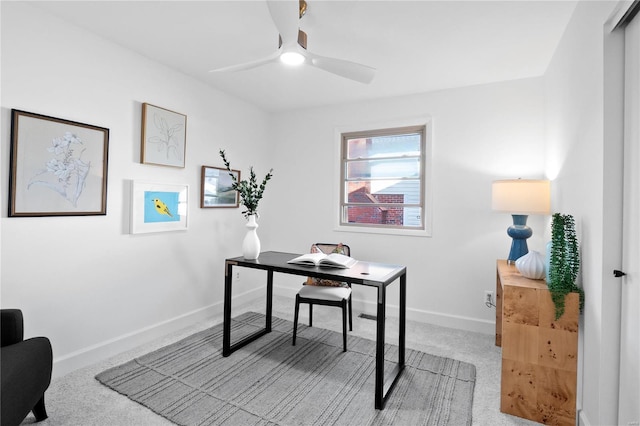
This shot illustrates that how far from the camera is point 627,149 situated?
1.50 meters

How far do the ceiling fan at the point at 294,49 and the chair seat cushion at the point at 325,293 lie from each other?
5.60 ft

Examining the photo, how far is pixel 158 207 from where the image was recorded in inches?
116

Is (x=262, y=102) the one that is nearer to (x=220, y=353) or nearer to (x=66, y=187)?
(x=66, y=187)

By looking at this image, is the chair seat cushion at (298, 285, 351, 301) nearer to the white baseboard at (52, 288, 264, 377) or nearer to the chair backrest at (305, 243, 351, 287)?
the chair backrest at (305, 243, 351, 287)

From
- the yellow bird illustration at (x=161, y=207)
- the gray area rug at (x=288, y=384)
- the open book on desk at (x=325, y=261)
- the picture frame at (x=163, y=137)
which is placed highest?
the picture frame at (x=163, y=137)

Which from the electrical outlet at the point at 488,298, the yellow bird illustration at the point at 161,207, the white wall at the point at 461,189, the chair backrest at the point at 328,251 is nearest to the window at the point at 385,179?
the white wall at the point at 461,189

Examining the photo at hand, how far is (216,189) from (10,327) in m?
2.11

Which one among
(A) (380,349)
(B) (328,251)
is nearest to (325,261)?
(A) (380,349)

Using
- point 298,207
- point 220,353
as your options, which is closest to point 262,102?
point 298,207

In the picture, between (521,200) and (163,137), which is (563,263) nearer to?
(521,200)

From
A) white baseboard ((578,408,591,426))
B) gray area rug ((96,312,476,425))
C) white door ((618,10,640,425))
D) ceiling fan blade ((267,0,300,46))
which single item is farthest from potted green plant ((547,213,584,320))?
ceiling fan blade ((267,0,300,46))

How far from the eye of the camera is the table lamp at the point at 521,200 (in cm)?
250

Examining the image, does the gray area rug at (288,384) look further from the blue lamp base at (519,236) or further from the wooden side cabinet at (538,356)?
the blue lamp base at (519,236)

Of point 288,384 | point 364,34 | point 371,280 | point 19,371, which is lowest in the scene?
point 288,384
